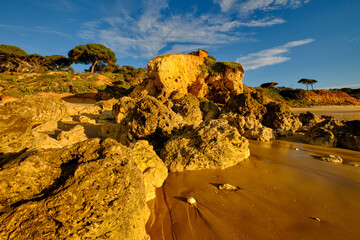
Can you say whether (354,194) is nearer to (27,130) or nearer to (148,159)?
(148,159)

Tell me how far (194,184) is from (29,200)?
8.05 feet

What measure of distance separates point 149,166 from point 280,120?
9.30 m

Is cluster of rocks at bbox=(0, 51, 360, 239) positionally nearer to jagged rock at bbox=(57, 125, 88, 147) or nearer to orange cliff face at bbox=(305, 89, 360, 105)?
jagged rock at bbox=(57, 125, 88, 147)

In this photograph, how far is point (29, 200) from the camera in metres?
1.46

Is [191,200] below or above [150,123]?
below

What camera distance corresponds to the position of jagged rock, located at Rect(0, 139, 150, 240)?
1.31m

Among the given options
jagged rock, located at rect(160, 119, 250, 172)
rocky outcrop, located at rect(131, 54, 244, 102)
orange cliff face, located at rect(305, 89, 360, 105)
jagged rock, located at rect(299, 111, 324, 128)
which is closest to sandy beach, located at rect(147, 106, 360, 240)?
jagged rock, located at rect(160, 119, 250, 172)

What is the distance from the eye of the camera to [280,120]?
9.13 metres

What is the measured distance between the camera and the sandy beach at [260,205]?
1.94 m

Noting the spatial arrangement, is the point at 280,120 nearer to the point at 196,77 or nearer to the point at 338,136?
the point at 338,136

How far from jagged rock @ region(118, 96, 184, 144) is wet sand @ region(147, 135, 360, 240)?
158 centimetres

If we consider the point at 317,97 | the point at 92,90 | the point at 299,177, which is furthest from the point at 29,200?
the point at 317,97

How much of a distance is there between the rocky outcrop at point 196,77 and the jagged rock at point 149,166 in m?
15.3

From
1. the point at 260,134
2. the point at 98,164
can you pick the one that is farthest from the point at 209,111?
the point at 98,164
